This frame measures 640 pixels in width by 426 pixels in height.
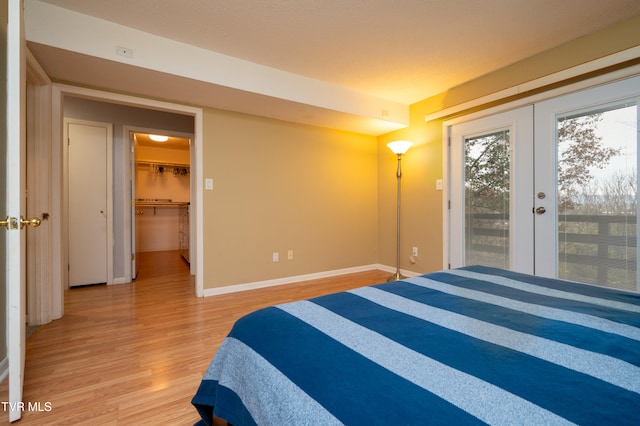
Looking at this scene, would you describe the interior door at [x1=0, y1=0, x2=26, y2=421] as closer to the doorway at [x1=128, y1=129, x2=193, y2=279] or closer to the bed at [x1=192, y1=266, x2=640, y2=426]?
the bed at [x1=192, y1=266, x2=640, y2=426]

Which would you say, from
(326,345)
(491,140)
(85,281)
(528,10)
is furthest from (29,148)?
(491,140)

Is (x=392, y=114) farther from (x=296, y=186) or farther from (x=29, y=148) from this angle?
(x=29, y=148)

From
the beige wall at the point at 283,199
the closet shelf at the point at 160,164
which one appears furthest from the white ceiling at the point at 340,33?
the closet shelf at the point at 160,164

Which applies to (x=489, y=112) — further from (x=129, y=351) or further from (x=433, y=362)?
(x=129, y=351)

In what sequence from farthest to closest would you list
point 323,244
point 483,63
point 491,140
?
point 323,244 < point 491,140 < point 483,63

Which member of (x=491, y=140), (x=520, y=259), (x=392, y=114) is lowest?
(x=520, y=259)

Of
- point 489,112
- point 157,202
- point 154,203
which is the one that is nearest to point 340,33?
point 489,112

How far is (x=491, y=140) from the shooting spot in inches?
121

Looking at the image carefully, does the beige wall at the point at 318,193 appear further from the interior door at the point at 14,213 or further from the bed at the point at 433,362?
the bed at the point at 433,362

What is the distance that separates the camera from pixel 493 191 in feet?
9.98

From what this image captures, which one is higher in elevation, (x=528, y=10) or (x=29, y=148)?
(x=528, y=10)

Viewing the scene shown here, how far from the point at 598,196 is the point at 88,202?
16.9 ft

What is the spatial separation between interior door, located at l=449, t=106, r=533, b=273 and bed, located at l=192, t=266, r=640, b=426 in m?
1.68

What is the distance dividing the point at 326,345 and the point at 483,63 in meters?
3.10
